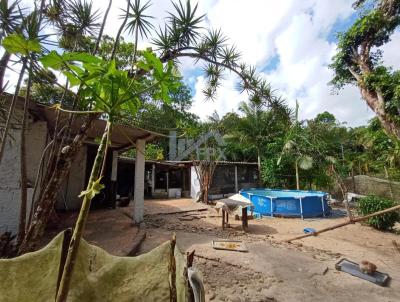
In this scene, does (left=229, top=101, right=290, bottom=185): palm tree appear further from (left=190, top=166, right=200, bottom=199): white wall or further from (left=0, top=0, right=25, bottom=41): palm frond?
(left=0, top=0, right=25, bottom=41): palm frond

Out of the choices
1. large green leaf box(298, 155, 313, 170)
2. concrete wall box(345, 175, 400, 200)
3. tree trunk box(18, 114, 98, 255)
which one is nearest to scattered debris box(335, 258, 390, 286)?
tree trunk box(18, 114, 98, 255)

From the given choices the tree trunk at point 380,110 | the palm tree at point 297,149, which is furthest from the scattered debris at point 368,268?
the palm tree at point 297,149

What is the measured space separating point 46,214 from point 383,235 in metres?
10.2

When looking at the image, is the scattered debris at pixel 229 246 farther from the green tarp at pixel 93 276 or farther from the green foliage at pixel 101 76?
the green foliage at pixel 101 76

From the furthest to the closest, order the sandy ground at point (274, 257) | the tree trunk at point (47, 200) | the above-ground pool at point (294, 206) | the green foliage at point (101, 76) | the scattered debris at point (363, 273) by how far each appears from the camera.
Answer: the above-ground pool at point (294, 206) < the scattered debris at point (363, 273) < the sandy ground at point (274, 257) < the tree trunk at point (47, 200) < the green foliage at point (101, 76)

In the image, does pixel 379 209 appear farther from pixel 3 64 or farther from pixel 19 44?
pixel 3 64

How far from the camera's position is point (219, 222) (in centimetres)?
984

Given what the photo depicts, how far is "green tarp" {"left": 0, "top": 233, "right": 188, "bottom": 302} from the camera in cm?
128

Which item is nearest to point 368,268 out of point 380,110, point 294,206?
point 294,206

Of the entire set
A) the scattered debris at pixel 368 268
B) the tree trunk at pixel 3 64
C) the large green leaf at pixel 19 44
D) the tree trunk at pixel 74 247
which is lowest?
the scattered debris at pixel 368 268

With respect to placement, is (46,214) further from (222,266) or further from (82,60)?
(222,266)

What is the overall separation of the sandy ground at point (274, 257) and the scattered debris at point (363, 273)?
0.39 ft

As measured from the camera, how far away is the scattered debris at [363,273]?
14.4ft

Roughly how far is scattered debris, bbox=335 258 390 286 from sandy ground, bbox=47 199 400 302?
12cm
